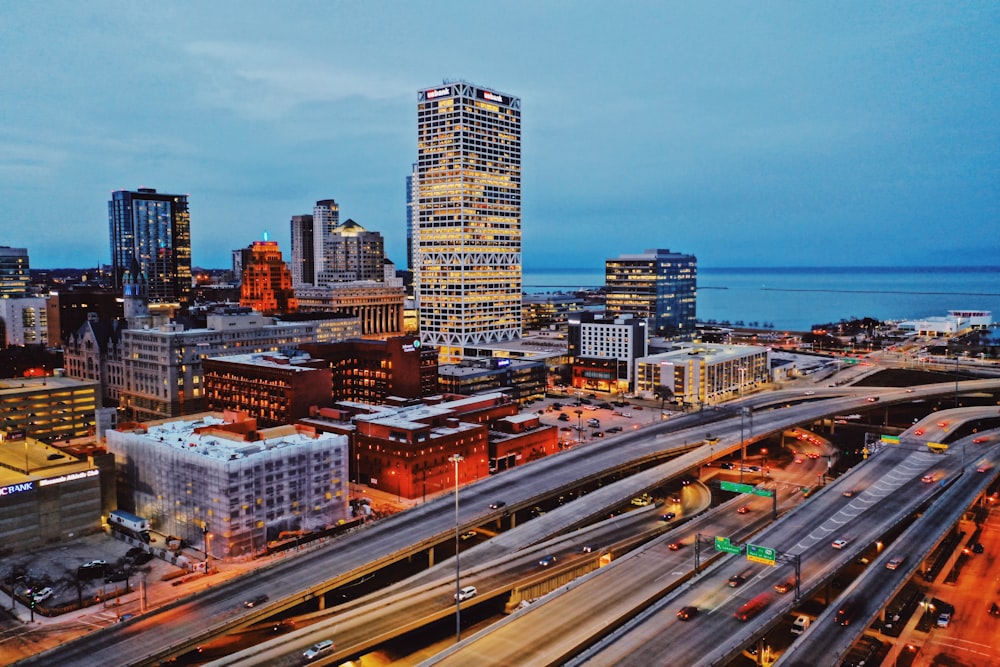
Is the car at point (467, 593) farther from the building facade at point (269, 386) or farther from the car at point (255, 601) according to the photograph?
the building facade at point (269, 386)

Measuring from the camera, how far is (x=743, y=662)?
191 ft

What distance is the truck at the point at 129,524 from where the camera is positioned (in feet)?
267

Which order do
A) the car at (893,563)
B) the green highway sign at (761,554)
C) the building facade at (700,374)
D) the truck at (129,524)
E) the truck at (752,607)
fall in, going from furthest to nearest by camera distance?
the building facade at (700,374) < the truck at (129,524) < the car at (893,563) < the green highway sign at (761,554) < the truck at (752,607)

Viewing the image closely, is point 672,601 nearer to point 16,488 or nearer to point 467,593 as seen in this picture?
point 467,593

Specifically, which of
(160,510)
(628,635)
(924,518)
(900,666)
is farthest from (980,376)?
(160,510)

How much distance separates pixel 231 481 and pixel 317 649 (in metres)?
27.3

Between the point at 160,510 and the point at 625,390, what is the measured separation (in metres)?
106

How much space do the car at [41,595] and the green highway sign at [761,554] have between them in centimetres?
6124

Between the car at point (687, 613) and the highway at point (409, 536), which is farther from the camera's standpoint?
the car at point (687, 613)

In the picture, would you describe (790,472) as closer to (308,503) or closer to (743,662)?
(743,662)

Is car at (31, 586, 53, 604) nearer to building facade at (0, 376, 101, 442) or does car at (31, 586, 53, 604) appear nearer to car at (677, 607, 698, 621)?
car at (677, 607, 698, 621)

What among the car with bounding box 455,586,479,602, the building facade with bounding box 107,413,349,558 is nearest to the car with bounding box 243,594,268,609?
the car with bounding box 455,586,479,602

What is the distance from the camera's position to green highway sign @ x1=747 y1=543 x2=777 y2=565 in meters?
62.6

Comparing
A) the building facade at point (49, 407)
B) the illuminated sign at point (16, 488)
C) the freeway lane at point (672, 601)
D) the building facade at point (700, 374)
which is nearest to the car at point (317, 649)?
the freeway lane at point (672, 601)
